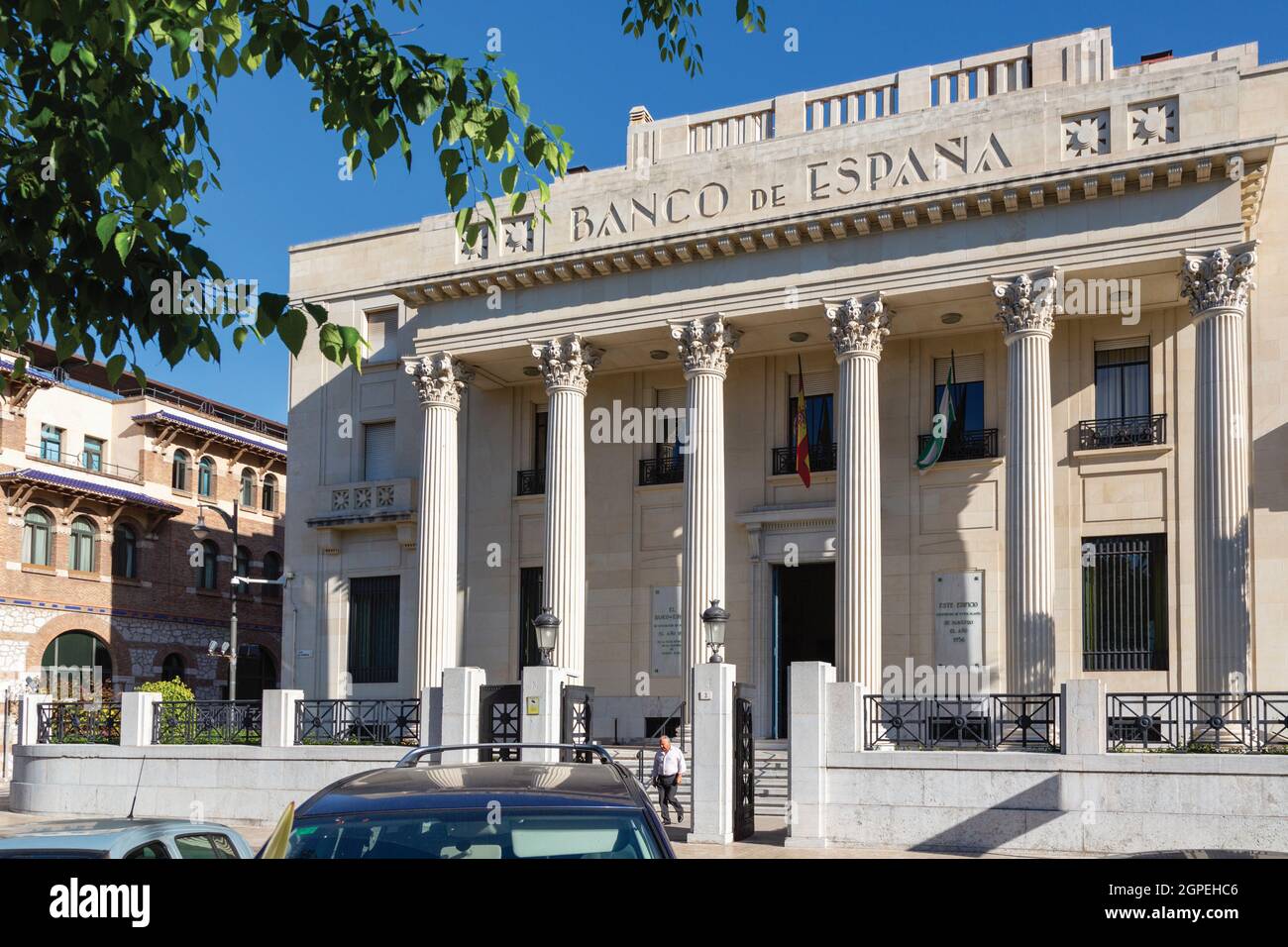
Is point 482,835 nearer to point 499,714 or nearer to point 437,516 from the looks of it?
point 499,714

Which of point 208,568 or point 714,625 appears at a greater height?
point 208,568

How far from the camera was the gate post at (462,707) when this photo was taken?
2525cm

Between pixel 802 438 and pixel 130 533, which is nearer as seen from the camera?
pixel 802 438

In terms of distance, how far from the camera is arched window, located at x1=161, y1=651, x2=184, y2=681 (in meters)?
53.0

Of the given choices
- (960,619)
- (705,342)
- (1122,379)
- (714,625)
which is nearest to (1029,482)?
(960,619)

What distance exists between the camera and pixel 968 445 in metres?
30.7

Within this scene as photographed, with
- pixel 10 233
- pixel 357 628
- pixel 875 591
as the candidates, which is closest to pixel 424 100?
pixel 10 233

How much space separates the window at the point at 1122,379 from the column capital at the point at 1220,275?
3.23 metres

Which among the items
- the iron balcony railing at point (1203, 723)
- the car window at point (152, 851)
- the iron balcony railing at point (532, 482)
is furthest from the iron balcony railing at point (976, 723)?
the car window at point (152, 851)

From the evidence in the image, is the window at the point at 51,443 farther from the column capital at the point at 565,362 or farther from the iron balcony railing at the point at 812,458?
the iron balcony railing at the point at 812,458

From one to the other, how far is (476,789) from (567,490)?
26210 millimetres

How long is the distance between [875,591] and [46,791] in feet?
60.9

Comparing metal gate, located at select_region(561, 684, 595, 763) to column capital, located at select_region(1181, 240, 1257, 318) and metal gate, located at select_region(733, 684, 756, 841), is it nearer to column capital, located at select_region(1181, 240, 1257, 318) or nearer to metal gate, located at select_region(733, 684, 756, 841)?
metal gate, located at select_region(733, 684, 756, 841)
